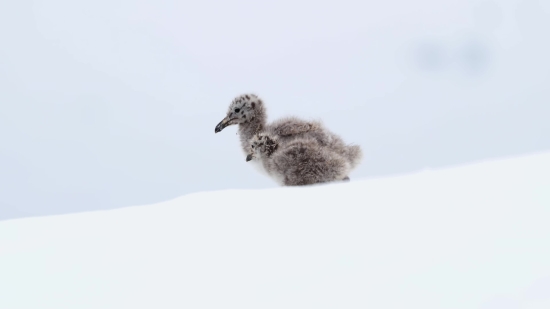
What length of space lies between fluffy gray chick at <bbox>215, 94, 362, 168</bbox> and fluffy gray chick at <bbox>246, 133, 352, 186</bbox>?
0.20 meters

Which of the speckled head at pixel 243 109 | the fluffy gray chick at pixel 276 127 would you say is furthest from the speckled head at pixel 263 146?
the speckled head at pixel 243 109

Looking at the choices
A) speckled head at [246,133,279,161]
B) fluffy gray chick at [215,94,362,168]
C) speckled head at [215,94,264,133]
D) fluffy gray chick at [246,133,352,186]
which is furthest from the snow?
speckled head at [215,94,264,133]

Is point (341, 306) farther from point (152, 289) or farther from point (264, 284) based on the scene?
point (152, 289)

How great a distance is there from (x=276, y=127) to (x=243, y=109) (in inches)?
25.2

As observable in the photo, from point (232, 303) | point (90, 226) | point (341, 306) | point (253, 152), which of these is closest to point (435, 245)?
point (341, 306)

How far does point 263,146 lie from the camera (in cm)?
622

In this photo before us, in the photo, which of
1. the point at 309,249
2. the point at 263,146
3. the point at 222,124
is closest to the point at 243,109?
the point at 222,124

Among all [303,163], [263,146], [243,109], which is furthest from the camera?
[243,109]

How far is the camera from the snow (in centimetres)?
221

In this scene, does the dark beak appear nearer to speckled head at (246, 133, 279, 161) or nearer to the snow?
speckled head at (246, 133, 279, 161)

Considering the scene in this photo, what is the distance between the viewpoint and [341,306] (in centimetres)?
214

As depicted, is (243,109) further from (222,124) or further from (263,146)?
(263,146)

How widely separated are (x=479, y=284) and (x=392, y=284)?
0.91 feet

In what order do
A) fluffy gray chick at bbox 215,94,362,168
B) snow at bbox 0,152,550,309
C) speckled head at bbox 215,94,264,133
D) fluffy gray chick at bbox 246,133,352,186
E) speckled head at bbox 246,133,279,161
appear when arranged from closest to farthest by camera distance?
snow at bbox 0,152,550,309, fluffy gray chick at bbox 246,133,352,186, speckled head at bbox 246,133,279,161, fluffy gray chick at bbox 215,94,362,168, speckled head at bbox 215,94,264,133
